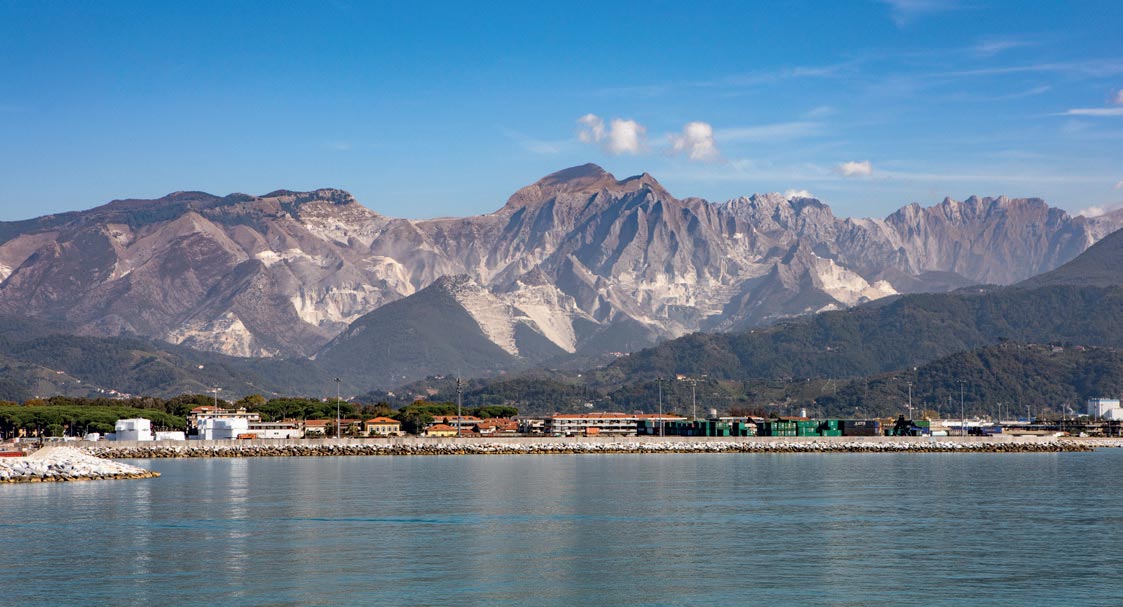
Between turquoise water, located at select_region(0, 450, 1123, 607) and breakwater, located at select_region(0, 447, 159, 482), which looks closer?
turquoise water, located at select_region(0, 450, 1123, 607)

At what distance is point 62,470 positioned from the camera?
406 feet

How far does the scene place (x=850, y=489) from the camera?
11200 cm

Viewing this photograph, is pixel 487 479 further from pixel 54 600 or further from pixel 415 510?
pixel 54 600

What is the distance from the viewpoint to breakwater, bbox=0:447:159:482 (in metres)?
121

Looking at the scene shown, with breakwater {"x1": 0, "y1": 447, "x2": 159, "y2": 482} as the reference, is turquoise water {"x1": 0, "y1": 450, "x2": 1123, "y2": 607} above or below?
below

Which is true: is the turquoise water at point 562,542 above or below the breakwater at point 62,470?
below

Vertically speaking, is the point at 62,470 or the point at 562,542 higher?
the point at 62,470

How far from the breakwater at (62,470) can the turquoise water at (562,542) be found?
5.50 m

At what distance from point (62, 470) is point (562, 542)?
221 feet

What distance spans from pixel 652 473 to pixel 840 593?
82095mm

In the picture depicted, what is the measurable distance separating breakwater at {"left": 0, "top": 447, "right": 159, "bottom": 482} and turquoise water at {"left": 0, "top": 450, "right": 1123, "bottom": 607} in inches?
216

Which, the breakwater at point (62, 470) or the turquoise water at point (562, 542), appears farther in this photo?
the breakwater at point (62, 470)

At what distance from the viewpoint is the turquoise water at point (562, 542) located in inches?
2237

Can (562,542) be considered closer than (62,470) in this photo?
Yes
